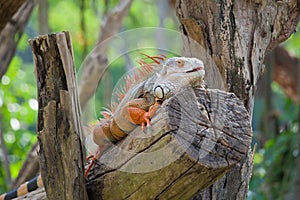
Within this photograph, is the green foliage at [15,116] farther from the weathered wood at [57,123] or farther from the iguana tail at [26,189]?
the weathered wood at [57,123]

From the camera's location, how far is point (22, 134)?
6203 mm

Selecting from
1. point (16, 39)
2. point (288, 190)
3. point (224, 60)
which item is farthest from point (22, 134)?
point (224, 60)

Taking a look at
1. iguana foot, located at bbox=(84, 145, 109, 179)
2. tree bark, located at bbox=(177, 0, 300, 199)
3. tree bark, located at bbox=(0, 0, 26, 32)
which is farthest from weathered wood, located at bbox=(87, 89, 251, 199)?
tree bark, located at bbox=(0, 0, 26, 32)

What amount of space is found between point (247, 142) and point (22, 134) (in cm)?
427

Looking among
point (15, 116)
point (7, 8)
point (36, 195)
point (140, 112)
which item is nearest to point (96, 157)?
point (140, 112)

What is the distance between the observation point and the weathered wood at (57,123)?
2457 millimetres

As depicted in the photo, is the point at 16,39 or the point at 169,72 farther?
the point at 16,39

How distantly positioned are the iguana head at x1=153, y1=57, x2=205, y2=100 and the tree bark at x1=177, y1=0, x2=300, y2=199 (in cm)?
49

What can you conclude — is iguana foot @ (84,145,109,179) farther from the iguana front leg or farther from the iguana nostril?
the iguana nostril

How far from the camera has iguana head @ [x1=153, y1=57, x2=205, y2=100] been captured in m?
2.29

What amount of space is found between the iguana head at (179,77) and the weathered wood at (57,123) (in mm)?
398

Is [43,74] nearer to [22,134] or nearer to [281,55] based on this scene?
[22,134]

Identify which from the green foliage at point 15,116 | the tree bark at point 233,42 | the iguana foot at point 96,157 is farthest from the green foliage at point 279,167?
the iguana foot at point 96,157

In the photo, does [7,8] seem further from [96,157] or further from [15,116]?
[15,116]
